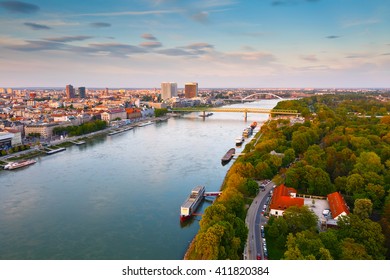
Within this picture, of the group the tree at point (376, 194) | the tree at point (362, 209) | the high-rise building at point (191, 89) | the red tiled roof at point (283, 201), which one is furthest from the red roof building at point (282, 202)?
the high-rise building at point (191, 89)

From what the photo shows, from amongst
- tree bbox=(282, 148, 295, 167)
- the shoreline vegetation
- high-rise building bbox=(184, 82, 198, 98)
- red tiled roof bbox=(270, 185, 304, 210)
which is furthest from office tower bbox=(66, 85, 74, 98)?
red tiled roof bbox=(270, 185, 304, 210)

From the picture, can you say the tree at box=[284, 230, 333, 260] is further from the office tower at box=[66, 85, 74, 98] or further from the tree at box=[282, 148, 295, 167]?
the office tower at box=[66, 85, 74, 98]

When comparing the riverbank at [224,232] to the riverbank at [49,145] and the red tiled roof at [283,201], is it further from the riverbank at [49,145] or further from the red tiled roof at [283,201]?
the riverbank at [49,145]

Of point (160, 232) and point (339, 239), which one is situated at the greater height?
point (339, 239)

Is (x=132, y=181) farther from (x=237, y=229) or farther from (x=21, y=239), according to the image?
(x=237, y=229)

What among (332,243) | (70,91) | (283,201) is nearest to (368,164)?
(283,201)

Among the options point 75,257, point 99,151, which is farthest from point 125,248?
point 99,151

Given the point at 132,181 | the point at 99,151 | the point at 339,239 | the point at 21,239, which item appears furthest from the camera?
the point at 99,151
